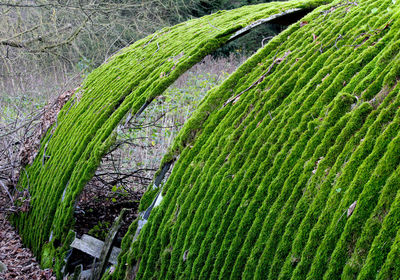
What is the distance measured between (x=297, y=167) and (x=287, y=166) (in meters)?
0.11

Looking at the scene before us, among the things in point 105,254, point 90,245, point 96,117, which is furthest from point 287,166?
point 96,117

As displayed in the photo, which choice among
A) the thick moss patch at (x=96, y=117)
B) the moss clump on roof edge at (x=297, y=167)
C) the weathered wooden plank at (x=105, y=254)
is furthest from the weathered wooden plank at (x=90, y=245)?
the moss clump on roof edge at (x=297, y=167)

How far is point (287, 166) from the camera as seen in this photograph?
2.99 m

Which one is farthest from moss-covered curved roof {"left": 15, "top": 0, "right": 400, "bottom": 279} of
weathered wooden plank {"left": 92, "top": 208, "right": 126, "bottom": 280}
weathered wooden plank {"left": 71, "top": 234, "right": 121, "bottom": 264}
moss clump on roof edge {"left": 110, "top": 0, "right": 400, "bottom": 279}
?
weathered wooden plank {"left": 92, "top": 208, "right": 126, "bottom": 280}

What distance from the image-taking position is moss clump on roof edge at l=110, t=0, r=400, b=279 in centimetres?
235

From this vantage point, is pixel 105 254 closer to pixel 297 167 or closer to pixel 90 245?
pixel 90 245

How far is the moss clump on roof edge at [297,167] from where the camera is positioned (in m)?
2.35

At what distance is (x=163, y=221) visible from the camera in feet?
12.3

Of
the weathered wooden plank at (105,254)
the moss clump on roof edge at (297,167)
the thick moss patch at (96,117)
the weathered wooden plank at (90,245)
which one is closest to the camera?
the moss clump on roof edge at (297,167)

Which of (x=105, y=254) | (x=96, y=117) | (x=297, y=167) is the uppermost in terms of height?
(x=96, y=117)

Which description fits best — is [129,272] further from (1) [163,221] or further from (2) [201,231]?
(2) [201,231]

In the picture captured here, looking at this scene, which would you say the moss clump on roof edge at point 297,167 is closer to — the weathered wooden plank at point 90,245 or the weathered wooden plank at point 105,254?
the weathered wooden plank at point 105,254

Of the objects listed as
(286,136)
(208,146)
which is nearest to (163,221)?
(208,146)

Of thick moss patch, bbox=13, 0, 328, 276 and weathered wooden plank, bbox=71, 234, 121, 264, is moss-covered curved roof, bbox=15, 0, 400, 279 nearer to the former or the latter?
thick moss patch, bbox=13, 0, 328, 276
